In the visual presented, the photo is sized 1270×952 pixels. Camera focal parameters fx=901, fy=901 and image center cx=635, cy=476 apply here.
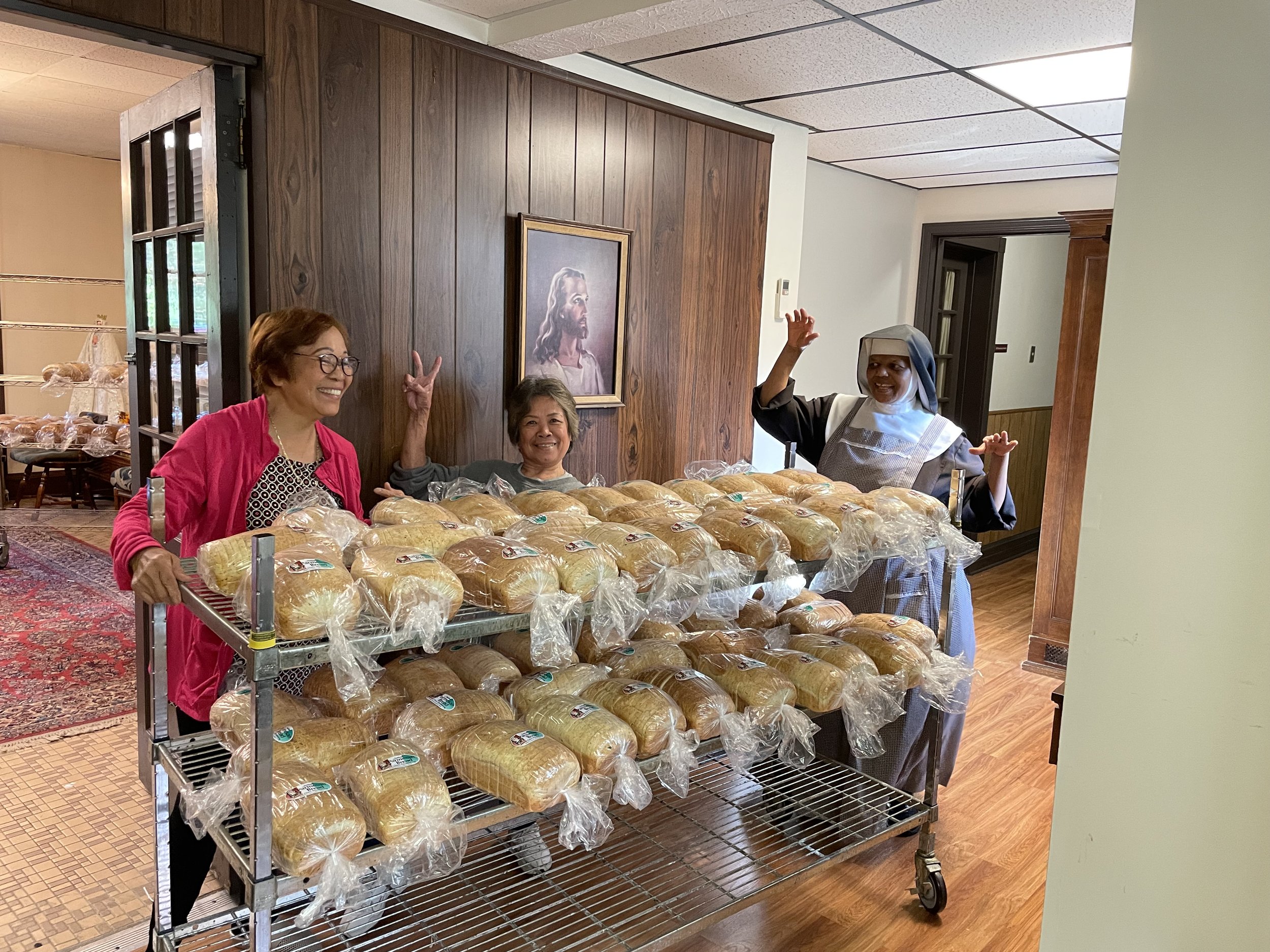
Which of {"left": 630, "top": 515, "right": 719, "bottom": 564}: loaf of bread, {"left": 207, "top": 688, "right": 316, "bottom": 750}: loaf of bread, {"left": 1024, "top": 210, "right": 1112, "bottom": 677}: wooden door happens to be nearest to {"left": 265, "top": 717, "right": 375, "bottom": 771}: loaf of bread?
{"left": 207, "top": 688, "right": 316, "bottom": 750}: loaf of bread

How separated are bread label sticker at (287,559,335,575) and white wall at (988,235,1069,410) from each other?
5.69m

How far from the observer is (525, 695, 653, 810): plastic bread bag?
1505 millimetres

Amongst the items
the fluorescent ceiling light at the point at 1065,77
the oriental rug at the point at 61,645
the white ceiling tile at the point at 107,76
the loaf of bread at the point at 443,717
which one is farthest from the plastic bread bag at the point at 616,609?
the white ceiling tile at the point at 107,76

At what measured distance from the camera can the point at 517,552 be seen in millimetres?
1453

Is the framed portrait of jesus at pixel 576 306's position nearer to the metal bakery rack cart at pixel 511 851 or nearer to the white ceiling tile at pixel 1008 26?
the white ceiling tile at pixel 1008 26

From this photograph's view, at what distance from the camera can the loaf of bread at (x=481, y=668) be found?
175 cm

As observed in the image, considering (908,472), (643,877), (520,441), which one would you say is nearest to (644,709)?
(643,877)

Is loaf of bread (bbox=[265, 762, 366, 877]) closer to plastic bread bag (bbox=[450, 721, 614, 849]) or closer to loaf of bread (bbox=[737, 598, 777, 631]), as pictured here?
plastic bread bag (bbox=[450, 721, 614, 849])

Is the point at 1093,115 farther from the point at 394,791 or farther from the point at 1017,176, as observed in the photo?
the point at 394,791

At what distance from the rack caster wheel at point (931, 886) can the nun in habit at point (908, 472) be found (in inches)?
12.9

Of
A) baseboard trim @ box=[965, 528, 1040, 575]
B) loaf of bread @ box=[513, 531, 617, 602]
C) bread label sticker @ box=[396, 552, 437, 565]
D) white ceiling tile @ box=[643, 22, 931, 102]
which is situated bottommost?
baseboard trim @ box=[965, 528, 1040, 575]

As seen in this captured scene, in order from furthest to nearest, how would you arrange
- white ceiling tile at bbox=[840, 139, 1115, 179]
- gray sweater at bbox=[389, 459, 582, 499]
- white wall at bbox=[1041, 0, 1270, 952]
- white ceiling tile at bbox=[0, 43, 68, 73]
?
white ceiling tile at bbox=[840, 139, 1115, 179]
white ceiling tile at bbox=[0, 43, 68, 73]
gray sweater at bbox=[389, 459, 582, 499]
white wall at bbox=[1041, 0, 1270, 952]

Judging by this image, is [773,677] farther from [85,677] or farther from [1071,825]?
[85,677]

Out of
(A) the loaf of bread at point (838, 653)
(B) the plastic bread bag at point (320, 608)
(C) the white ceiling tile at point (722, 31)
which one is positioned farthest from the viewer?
(C) the white ceiling tile at point (722, 31)
